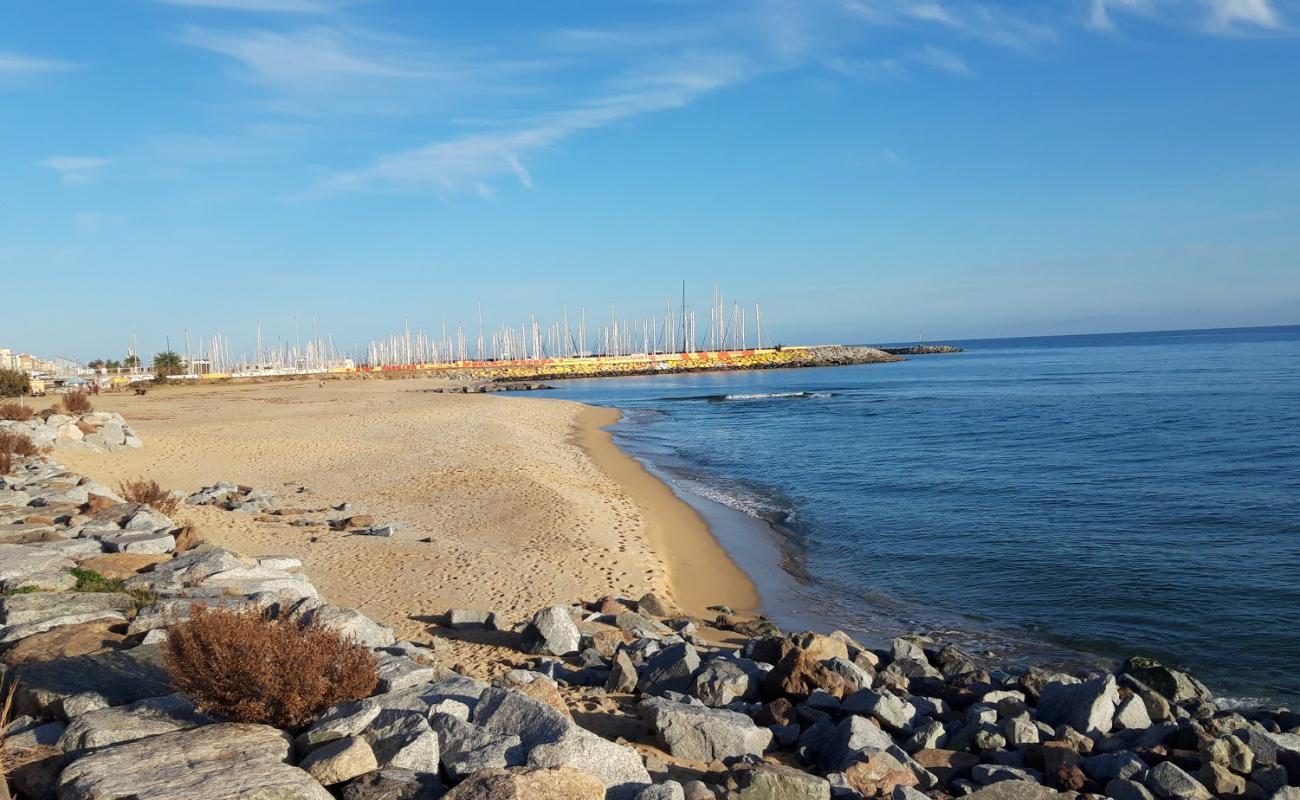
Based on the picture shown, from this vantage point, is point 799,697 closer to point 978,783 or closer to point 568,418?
point 978,783

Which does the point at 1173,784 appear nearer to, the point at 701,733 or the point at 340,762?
the point at 701,733

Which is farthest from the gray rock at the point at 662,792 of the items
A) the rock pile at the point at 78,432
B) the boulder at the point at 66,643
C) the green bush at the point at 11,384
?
the green bush at the point at 11,384

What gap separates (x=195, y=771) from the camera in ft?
15.7

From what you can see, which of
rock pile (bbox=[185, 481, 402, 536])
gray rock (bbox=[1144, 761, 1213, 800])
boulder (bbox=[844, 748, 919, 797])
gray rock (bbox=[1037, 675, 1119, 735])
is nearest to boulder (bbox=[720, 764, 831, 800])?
boulder (bbox=[844, 748, 919, 797])

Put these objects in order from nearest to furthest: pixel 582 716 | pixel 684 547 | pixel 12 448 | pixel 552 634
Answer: pixel 582 716 < pixel 552 634 < pixel 684 547 < pixel 12 448

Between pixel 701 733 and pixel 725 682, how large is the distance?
1437 millimetres

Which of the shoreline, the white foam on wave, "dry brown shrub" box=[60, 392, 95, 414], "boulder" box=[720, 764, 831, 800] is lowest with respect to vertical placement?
the shoreline

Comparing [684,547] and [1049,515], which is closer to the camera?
[684,547]

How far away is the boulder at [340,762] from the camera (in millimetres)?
4965

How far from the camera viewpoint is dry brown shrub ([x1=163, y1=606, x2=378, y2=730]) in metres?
5.49

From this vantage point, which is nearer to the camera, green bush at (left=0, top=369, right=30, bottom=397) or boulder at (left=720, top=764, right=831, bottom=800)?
boulder at (left=720, top=764, right=831, bottom=800)

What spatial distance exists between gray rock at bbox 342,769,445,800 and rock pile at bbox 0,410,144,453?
74.7 feet

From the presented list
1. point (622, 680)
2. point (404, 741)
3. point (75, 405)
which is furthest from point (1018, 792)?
point (75, 405)

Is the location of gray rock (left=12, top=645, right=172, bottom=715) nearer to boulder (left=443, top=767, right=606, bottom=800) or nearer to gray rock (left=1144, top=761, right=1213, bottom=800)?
boulder (left=443, top=767, right=606, bottom=800)
